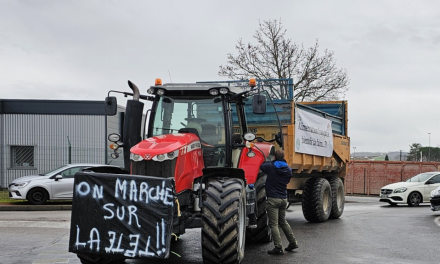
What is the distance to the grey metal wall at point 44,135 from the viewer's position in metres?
28.0

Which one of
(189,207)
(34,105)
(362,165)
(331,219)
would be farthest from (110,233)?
(362,165)

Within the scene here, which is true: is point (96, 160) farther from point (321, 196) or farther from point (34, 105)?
point (321, 196)

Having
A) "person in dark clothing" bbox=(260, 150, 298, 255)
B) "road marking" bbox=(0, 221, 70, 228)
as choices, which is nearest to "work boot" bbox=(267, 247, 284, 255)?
"person in dark clothing" bbox=(260, 150, 298, 255)

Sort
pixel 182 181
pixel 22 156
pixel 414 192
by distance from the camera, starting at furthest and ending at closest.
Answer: pixel 22 156, pixel 414 192, pixel 182 181

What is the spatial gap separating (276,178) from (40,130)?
2153 centimetres

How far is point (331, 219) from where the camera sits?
15758 millimetres

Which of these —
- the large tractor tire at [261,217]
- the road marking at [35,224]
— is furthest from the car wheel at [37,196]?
the large tractor tire at [261,217]

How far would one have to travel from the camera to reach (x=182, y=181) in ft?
27.2

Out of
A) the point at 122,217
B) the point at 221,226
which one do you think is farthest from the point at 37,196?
the point at 221,226

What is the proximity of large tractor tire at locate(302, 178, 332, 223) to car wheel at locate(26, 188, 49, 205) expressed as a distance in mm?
9733

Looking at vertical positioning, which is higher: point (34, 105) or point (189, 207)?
point (34, 105)

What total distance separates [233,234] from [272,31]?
84.8 ft

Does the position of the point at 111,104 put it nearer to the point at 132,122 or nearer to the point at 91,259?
the point at 132,122

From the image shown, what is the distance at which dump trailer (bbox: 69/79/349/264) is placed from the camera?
7.25 metres
